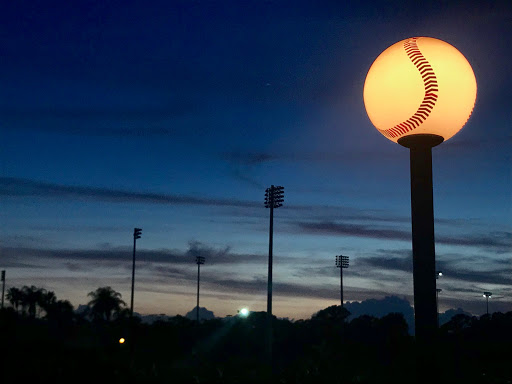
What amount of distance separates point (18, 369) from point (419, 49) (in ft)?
14.0

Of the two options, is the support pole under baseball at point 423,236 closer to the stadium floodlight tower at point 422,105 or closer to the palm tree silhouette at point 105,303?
the stadium floodlight tower at point 422,105

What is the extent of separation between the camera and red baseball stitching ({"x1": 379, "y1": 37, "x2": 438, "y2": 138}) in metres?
5.30

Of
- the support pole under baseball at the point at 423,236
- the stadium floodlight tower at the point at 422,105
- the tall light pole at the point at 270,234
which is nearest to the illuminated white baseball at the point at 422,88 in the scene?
the stadium floodlight tower at the point at 422,105

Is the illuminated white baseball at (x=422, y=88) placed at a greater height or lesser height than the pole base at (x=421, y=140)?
greater

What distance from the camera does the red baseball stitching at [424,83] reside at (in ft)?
17.4

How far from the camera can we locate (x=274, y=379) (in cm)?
452

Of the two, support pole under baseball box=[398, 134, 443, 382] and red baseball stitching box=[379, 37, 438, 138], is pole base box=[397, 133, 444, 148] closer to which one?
support pole under baseball box=[398, 134, 443, 382]

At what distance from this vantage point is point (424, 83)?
5301 millimetres

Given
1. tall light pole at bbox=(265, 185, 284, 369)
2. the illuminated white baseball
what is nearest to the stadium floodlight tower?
the illuminated white baseball

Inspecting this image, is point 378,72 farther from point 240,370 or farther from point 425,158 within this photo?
point 240,370

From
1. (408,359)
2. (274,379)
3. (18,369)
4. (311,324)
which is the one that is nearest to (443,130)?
(408,359)

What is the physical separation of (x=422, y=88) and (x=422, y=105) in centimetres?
17

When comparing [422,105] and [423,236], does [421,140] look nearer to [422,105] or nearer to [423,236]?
[422,105]

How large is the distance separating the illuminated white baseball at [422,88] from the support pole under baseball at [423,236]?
27 centimetres
